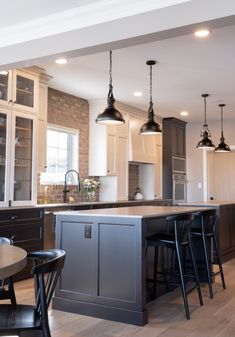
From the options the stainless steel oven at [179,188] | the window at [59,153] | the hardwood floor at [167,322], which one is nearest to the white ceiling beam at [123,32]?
the hardwood floor at [167,322]

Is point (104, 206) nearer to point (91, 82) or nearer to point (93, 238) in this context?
point (91, 82)

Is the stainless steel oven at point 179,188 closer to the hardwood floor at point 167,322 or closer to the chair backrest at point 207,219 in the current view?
the chair backrest at point 207,219

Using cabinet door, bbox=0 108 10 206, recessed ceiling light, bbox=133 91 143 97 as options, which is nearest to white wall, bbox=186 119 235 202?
recessed ceiling light, bbox=133 91 143 97

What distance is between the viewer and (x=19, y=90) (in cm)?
503

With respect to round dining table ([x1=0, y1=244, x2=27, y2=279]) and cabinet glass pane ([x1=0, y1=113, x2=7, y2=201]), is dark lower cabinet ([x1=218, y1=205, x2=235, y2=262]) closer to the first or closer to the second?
cabinet glass pane ([x1=0, y1=113, x2=7, y2=201])

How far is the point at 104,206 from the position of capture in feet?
21.1

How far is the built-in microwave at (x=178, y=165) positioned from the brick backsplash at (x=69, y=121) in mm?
2579

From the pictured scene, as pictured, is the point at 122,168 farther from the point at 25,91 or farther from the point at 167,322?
the point at 167,322

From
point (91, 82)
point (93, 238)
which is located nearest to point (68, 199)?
point (91, 82)

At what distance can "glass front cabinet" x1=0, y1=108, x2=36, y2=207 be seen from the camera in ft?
15.8

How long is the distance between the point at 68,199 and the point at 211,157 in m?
4.13

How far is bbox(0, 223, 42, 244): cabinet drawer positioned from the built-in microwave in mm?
4571

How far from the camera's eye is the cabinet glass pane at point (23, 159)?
4996mm

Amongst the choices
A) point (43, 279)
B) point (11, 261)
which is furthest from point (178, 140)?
point (11, 261)
